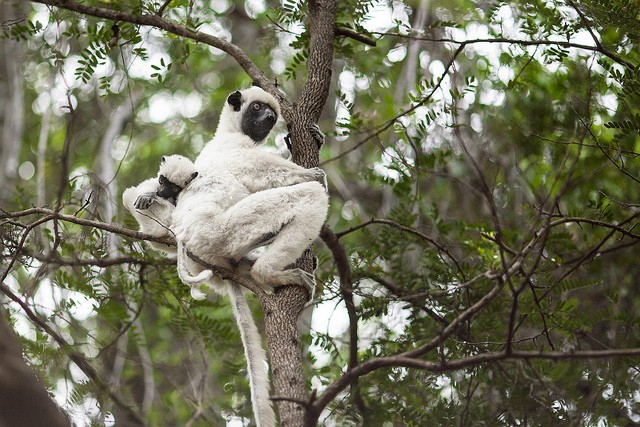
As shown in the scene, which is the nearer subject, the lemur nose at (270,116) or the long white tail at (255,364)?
the long white tail at (255,364)

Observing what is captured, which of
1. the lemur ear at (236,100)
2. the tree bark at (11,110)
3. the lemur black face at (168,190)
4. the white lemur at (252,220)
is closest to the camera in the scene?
the white lemur at (252,220)

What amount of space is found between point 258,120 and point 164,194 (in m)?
1.02

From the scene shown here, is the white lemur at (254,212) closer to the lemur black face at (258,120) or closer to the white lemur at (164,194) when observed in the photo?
the white lemur at (164,194)

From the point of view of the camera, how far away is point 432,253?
20.2 ft

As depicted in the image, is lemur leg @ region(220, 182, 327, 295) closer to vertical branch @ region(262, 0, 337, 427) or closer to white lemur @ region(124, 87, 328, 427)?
white lemur @ region(124, 87, 328, 427)

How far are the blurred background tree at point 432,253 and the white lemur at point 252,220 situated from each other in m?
0.37

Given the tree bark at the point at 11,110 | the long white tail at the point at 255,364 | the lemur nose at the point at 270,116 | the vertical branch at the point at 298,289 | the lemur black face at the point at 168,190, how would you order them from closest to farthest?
1. the vertical branch at the point at 298,289
2. the long white tail at the point at 255,364
3. the lemur black face at the point at 168,190
4. the lemur nose at the point at 270,116
5. the tree bark at the point at 11,110

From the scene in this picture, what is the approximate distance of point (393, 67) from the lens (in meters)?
10.9

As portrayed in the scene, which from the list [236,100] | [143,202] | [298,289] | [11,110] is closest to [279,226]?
[298,289]

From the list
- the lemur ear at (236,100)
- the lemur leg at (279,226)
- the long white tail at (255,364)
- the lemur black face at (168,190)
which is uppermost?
the lemur ear at (236,100)

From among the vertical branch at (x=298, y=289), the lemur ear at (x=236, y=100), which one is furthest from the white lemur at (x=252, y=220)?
the lemur ear at (x=236, y=100)

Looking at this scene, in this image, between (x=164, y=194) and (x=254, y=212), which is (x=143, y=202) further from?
(x=254, y=212)

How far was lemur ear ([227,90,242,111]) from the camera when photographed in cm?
570

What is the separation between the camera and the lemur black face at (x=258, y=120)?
18.1 ft
